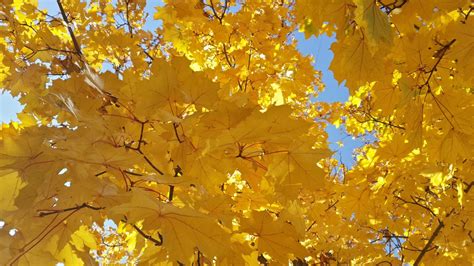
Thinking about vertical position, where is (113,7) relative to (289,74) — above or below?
above

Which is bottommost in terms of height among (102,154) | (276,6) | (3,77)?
(102,154)

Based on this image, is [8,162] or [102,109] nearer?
[8,162]

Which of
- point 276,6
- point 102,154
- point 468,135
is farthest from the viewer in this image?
point 276,6

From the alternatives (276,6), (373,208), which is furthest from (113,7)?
(373,208)

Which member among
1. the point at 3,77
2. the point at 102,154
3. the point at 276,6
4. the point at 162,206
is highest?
the point at 276,6

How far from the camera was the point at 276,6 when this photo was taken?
274cm

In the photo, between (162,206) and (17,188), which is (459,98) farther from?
(17,188)

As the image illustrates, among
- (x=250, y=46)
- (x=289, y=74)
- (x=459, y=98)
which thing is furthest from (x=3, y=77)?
(x=459, y=98)

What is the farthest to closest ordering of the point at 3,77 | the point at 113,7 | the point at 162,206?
the point at 113,7 < the point at 3,77 < the point at 162,206

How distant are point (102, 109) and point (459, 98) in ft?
4.39

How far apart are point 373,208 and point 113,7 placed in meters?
2.42

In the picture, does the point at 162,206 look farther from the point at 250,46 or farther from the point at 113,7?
the point at 113,7

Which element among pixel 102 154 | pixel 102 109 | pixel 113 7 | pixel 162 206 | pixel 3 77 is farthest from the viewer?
pixel 113 7

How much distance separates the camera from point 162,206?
69 cm
